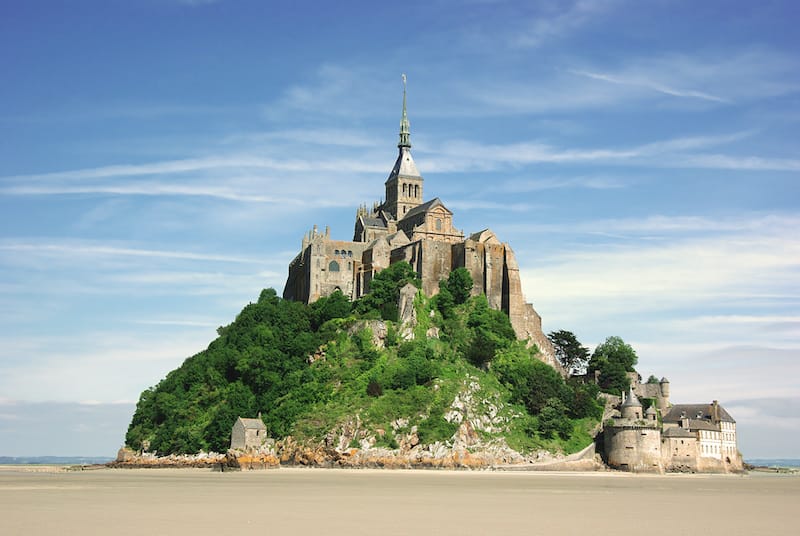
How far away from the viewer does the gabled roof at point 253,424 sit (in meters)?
73.1

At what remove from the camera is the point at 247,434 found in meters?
72.6

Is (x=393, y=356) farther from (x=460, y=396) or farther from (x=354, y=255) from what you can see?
(x=354, y=255)

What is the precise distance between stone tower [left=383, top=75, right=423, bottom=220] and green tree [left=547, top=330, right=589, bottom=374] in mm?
22685

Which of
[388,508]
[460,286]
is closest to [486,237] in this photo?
[460,286]

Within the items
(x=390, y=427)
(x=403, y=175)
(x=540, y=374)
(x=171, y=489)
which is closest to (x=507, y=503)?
(x=171, y=489)

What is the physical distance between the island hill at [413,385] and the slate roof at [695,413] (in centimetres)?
15

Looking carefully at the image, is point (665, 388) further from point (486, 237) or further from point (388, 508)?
point (388, 508)

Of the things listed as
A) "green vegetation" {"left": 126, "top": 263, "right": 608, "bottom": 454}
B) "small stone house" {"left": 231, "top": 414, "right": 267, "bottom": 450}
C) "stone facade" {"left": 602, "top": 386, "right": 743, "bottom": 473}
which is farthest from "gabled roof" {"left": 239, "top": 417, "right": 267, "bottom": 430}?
"stone facade" {"left": 602, "top": 386, "right": 743, "bottom": 473}

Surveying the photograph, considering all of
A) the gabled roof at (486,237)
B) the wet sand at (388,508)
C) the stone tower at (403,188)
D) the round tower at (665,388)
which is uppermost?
the stone tower at (403,188)

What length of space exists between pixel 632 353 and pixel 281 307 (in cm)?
3293

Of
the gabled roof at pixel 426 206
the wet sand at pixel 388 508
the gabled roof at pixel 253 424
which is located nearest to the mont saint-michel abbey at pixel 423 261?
the gabled roof at pixel 426 206

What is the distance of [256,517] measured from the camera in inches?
1185

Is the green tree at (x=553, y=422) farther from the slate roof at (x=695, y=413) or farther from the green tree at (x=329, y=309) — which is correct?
the green tree at (x=329, y=309)

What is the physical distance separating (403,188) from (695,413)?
3978 cm
